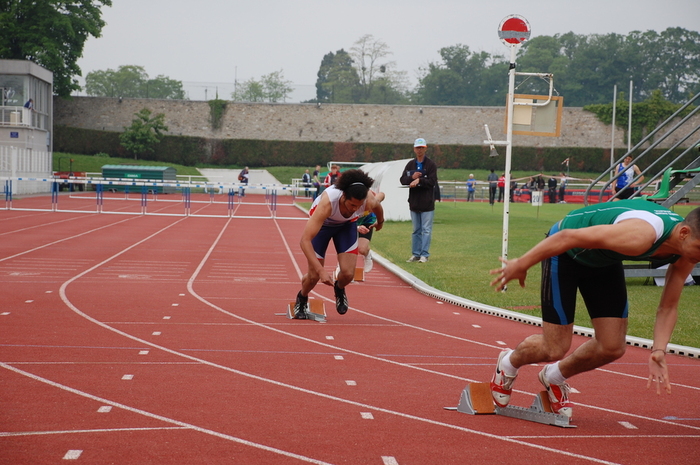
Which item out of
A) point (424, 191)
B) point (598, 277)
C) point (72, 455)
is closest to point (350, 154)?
point (424, 191)

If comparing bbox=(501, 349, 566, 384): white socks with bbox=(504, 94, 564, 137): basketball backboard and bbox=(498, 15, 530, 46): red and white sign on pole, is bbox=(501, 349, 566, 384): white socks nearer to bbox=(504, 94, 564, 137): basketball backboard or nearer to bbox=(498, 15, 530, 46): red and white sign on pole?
bbox=(504, 94, 564, 137): basketball backboard

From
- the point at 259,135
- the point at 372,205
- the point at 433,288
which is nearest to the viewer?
the point at 372,205

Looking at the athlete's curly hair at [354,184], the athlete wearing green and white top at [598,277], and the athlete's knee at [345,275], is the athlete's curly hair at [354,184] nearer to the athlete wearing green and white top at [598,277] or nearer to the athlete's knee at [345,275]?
the athlete's knee at [345,275]

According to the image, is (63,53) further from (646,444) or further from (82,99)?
(646,444)

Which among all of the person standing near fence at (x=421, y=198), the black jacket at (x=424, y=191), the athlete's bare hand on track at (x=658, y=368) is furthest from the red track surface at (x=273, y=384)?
the black jacket at (x=424, y=191)

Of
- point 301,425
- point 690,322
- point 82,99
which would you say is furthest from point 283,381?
point 82,99

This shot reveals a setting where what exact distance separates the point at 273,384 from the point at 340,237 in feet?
10.2

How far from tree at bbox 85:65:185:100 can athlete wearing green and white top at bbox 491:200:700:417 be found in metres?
112

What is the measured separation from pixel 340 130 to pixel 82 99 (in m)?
21.7

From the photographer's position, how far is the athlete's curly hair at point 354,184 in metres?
7.73

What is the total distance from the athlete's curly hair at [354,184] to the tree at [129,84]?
356 feet

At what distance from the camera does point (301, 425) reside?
4.83m

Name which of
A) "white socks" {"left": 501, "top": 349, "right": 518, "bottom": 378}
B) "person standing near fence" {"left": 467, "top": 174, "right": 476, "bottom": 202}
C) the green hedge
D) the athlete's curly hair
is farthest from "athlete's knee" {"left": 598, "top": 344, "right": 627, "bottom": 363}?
the green hedge

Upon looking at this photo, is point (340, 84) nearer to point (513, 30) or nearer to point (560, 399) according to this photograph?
point (513, 30)
